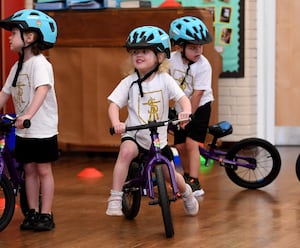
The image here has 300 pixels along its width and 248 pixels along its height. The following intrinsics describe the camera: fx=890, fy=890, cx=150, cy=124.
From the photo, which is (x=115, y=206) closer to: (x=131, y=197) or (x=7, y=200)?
(x=131, y=197)

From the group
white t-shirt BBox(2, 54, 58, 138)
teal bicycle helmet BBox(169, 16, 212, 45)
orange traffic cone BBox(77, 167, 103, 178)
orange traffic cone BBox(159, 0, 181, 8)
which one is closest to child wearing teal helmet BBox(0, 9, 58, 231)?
white t-shirt BBox(2, 54, 58, 138)

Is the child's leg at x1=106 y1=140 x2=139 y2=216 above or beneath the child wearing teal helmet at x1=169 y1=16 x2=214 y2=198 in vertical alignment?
beneath

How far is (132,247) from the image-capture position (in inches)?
185

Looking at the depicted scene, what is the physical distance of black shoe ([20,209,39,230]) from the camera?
5.14m

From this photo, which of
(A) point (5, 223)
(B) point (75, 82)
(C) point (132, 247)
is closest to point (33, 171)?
(A) point (5, 223)

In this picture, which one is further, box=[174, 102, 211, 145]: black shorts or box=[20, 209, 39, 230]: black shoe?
box=[174, 102, 211, 145]: black shorts

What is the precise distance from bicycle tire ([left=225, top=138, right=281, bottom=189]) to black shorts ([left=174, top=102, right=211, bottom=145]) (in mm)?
362

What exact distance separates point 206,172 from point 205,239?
266 centimetres

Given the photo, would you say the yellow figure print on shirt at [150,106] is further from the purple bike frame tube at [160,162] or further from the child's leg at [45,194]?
the child's leg at [45,194]

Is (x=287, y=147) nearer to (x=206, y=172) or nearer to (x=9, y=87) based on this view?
(x=206, y=172)

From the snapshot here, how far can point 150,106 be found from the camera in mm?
5199

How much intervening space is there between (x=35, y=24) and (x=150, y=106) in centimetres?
81

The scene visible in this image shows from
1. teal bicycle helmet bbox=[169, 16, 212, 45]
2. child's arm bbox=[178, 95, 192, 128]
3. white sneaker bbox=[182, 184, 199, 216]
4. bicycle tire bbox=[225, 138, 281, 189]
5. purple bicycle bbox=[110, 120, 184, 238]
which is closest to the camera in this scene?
purple bicycle bbox=[110, 120, 184, 238]

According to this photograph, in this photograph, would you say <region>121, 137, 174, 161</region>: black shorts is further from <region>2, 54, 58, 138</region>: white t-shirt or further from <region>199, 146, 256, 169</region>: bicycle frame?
<region>199, 146, 256, 169</region>: bicycle frame
